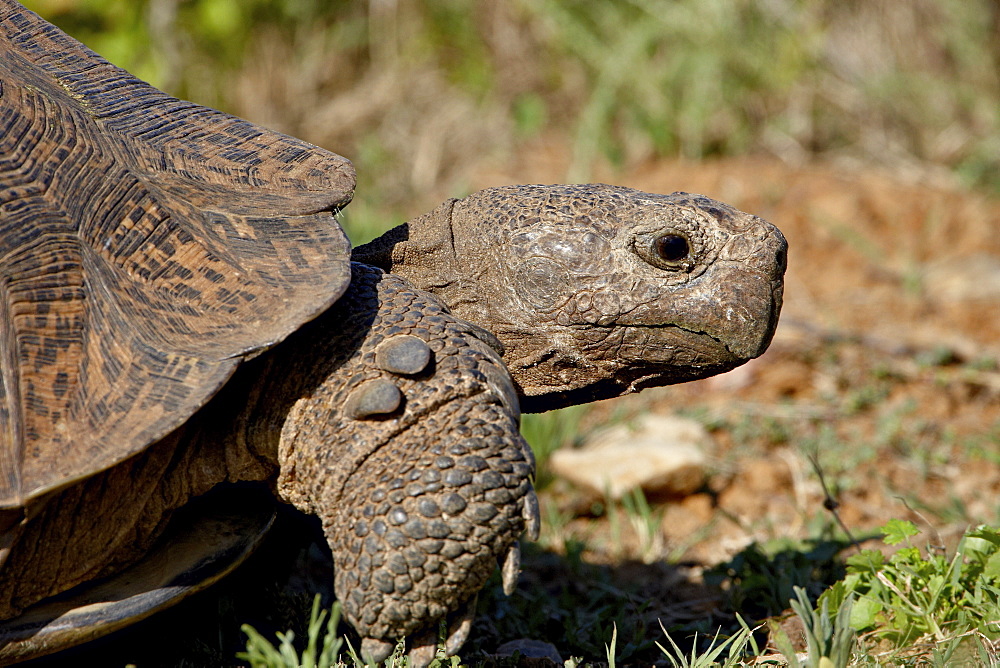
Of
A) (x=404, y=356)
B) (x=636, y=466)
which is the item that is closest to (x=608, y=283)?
(x=404, y=356)

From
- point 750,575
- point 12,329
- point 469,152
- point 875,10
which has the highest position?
point 12,329

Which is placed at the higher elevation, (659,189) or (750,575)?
(750,575)

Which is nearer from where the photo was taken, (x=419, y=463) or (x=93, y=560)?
(x=419, y=463)

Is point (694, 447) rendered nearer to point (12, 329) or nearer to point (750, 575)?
point (750, 575)

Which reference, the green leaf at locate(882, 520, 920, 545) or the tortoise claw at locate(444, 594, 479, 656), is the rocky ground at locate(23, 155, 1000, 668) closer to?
the green leaf at locate(882, 520, 920, 545)

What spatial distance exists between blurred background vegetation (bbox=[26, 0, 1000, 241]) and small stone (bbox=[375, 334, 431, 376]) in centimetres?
448

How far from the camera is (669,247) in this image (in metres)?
2.14

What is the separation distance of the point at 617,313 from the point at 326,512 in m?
0.76

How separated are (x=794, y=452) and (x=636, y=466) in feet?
2.69

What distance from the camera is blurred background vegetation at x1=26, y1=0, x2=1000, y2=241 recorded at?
6992 mm

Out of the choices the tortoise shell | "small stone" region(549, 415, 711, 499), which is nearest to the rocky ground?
"small stone" region(549, 415, 711, 499)

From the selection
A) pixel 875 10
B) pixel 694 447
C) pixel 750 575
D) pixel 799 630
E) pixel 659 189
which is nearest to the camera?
pixel 799 630

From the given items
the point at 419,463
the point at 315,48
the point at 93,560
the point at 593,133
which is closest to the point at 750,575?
the point at 419,463

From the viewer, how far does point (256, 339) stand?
1791 mm
